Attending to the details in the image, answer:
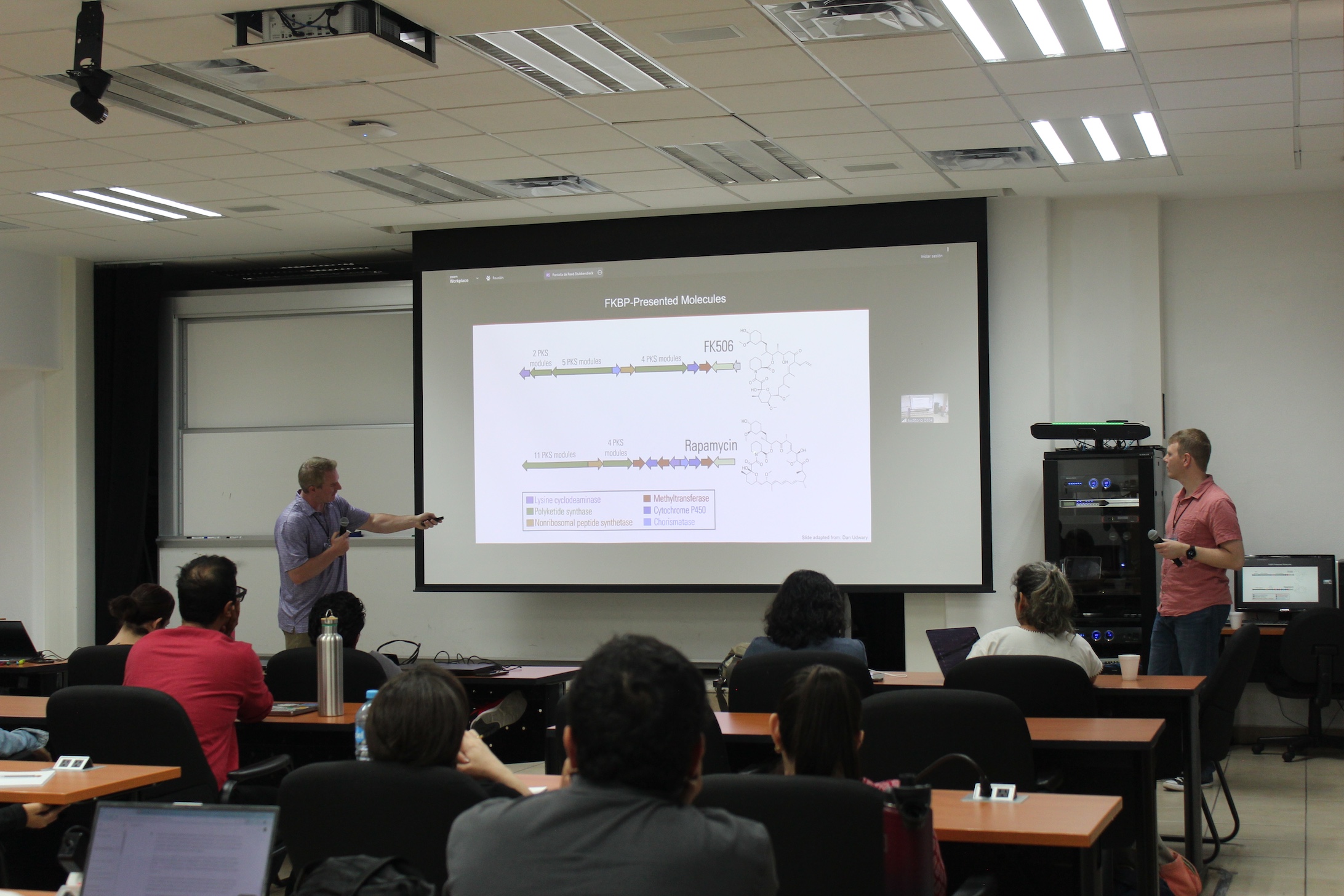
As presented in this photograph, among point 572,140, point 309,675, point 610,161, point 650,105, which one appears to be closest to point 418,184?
point 610,161

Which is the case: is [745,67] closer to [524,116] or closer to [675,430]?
[524,116]

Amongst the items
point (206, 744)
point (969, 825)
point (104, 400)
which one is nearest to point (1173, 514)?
point (969, 825)

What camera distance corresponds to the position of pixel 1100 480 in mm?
6859

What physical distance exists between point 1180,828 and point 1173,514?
1.63 m

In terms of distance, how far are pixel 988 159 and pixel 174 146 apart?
151 inches

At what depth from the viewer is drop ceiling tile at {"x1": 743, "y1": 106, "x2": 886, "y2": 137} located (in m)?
5.55

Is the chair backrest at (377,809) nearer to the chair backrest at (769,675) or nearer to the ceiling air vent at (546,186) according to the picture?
the chair backrest at (769,675)

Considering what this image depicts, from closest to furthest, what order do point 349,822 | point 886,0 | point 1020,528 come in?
1. point 349,822
2. point 886,0
3. point 1020,528

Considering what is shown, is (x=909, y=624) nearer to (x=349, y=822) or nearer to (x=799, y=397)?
(x=799, y=397)

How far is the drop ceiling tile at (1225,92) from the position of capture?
509 centimetres

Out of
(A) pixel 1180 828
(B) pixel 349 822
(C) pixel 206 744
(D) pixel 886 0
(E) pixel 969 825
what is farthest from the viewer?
(A) pixel 1180 828

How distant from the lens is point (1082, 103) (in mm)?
5406

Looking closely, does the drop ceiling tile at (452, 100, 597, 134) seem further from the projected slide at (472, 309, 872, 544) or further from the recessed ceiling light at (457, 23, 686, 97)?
the projected slide at (472, 309, 872, 544)

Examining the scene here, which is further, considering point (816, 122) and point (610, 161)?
point (610, 161)
